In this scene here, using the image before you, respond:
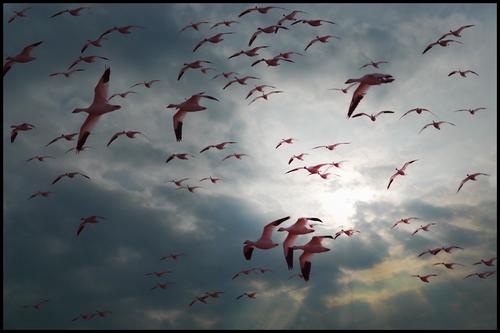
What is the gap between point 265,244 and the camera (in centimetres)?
2542

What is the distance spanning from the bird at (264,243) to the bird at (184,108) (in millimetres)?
7047

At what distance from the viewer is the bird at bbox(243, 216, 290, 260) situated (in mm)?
25328

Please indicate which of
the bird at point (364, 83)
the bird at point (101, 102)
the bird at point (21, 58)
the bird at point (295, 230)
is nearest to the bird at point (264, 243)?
the bird at point (295, 230)

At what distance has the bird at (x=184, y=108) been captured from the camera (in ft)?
87.3

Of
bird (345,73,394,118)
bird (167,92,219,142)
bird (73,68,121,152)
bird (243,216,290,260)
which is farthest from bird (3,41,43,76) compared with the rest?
bird (345,73,394,118)

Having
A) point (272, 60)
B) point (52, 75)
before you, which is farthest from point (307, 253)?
point (52, 75)

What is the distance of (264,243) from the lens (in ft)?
83.6

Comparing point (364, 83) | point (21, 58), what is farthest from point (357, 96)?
point (21, 58)

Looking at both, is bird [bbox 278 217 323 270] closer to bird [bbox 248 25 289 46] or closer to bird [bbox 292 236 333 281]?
bird [bbox 292 236 333 281]

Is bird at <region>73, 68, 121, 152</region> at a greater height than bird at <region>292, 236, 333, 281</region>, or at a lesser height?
greater

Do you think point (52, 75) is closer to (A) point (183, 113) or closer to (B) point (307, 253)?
(A) point (183, 113)

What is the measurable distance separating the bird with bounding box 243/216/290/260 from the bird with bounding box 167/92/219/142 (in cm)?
705

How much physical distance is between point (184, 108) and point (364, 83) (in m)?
9.56

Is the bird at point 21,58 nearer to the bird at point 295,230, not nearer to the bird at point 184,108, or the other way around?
the bird at point 184,108
